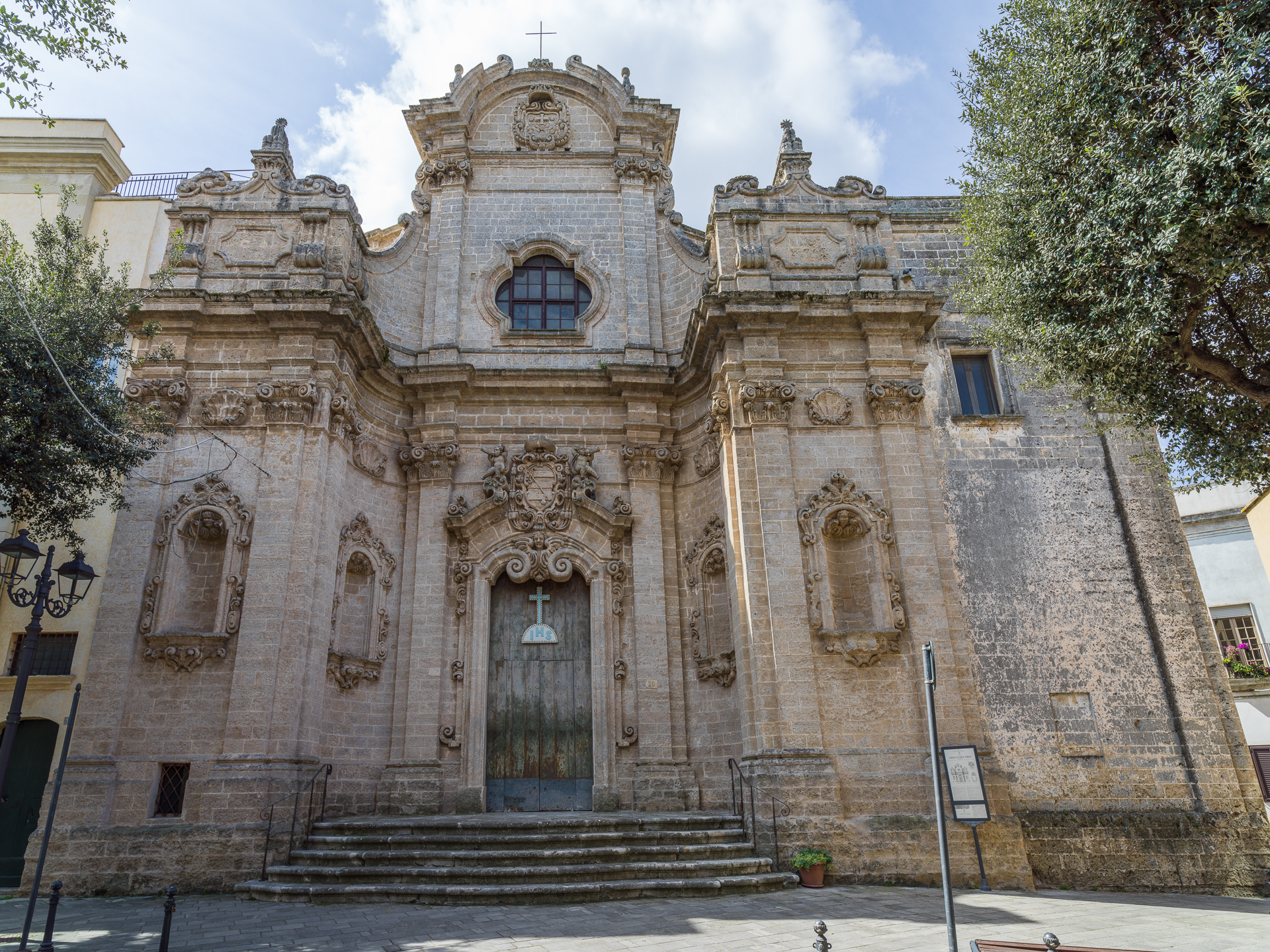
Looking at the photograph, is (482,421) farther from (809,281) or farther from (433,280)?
(809,281)

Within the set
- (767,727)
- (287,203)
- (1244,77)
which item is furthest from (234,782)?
(1244,77)

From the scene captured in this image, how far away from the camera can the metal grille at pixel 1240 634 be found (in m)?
20.7

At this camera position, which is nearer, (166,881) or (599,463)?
(166,881)

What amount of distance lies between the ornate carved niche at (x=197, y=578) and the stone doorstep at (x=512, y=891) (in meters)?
3.27

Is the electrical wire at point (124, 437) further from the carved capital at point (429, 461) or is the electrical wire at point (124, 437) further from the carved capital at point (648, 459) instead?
the carved capital at point (648, 459)

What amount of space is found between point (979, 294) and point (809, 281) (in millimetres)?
2704

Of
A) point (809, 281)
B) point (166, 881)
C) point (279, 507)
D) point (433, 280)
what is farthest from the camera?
point (433, 280)

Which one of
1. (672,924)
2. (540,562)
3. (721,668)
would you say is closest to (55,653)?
(540,562)

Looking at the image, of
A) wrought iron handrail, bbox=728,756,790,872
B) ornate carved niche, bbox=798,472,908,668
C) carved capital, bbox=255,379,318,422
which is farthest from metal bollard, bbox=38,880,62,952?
ornate carved niche, bbox=798,472,908,668

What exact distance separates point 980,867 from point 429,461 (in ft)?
32.6

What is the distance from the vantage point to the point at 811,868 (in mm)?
9711

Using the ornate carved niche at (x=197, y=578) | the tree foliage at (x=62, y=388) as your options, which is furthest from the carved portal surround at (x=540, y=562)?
the tree foliage at (x=62, y=388)

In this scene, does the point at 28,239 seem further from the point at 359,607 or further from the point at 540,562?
the point at 540,562

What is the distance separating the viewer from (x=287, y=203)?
1363 centimetres
